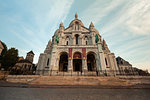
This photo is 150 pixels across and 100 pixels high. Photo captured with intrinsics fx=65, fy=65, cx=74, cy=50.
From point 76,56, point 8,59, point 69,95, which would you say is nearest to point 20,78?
point 76,56

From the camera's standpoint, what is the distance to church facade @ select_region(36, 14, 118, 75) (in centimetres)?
1632

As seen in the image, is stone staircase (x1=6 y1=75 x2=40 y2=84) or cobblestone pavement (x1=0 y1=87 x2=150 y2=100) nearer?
cobblestone pavement (x1=0 y1=87 x2=150 y2=100)

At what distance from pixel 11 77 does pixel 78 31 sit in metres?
22.8

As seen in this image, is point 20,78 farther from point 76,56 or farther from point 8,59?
point 8,59

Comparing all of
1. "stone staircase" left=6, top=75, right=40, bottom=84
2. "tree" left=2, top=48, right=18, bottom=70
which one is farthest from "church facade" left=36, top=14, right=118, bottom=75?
"tree" left=2, top=48, right=18, bottom=70

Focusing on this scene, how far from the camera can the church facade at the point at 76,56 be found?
16.3 metres

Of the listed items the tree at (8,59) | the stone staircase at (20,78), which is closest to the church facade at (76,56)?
the stone staircase at (20,78)

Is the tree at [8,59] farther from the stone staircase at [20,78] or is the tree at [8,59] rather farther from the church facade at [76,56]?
the stone staircase at [20,78]

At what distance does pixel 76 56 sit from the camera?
17922mm

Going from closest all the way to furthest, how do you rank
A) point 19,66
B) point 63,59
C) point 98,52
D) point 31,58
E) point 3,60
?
point 98,52, point 3,60, point 63,59, point 19,66, point 31,58

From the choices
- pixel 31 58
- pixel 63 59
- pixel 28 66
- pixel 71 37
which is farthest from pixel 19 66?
pixel 71 37

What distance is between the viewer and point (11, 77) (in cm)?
1280

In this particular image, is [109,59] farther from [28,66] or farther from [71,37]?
[28,66]

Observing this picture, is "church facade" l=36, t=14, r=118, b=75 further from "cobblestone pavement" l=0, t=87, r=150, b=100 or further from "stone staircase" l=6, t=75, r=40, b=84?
"cobblestone pavement" l=0, t=87, r=150, b=100
